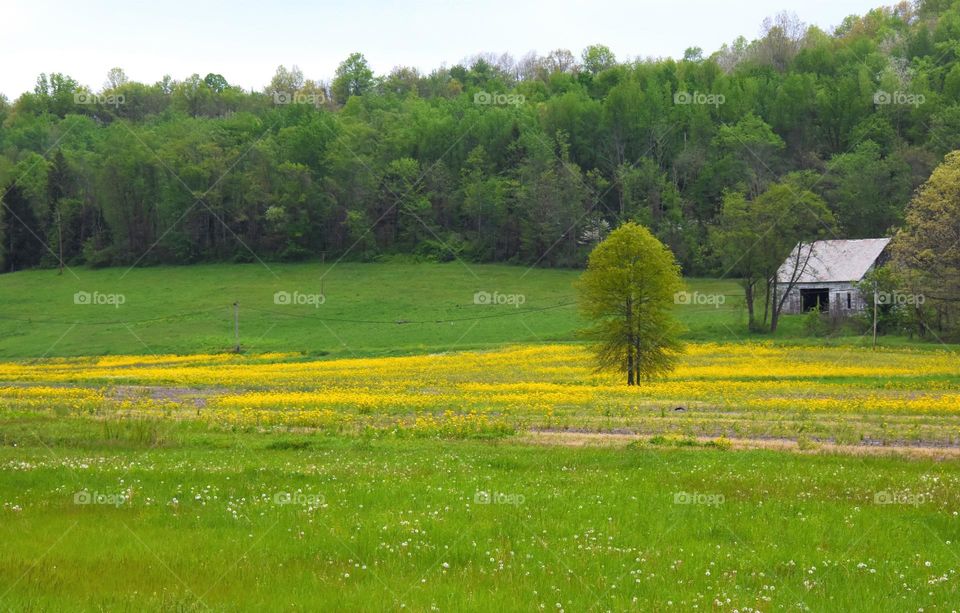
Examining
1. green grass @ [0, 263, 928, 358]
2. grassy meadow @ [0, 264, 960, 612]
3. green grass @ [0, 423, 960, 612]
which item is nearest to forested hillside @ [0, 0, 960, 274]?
green grass @ [0, 263, 928, 358]

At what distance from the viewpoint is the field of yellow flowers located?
86.9 ft

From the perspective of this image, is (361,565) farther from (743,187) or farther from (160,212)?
(160,212)

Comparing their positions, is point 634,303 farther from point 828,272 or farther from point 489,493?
point 828,272

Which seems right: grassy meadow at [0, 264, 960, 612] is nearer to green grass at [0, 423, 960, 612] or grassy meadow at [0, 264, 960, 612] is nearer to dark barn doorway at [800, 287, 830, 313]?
green grass at [0, 423, 960, 612]

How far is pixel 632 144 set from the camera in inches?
5561

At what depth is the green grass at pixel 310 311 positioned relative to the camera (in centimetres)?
7769

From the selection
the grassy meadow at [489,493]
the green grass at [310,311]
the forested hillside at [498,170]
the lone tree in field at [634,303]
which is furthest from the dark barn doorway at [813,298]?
the lone tree in field at [634,303]

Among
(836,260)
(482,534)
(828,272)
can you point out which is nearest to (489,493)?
(482,534)

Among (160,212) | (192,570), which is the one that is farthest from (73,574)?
(160,212)

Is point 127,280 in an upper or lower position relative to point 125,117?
lower

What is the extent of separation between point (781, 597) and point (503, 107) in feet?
482

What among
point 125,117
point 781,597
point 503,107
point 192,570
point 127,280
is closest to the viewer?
point 781,597

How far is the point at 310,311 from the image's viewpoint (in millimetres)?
94875

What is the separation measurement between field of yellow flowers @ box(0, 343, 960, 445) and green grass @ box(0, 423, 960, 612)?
295 inches
